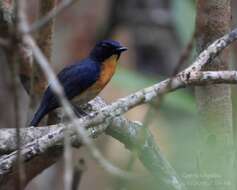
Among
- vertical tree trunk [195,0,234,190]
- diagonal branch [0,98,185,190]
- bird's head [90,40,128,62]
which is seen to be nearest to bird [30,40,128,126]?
bird's head [90,40,128,62]

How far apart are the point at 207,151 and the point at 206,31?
0.73 m

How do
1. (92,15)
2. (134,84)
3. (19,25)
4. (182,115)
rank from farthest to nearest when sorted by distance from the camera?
(92,15) → (182,115) → (134,84) → (19,25)

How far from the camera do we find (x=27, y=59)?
15.3ft

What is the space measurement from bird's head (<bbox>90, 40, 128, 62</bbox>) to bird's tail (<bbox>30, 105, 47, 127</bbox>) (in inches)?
31.2

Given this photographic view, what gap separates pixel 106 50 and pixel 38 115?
846 millimetres

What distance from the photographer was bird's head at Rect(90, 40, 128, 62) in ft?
17.3

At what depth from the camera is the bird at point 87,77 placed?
4719 millimetres

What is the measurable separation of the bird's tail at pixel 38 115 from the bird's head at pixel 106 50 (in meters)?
0.79

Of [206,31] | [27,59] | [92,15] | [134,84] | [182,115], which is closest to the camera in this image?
[206,31]

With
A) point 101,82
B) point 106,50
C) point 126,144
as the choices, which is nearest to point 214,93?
point 126,144

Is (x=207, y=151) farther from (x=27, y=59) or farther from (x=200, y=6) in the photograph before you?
(x=27, y=59)

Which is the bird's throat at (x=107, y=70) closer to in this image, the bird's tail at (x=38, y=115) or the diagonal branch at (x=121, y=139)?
the bird's tail at (x=38, y=115)

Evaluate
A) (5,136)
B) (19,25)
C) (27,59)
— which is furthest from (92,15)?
(19,25)

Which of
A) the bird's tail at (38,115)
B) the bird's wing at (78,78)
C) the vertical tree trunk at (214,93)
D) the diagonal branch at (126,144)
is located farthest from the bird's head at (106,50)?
the diagonal branch at (126,144)
